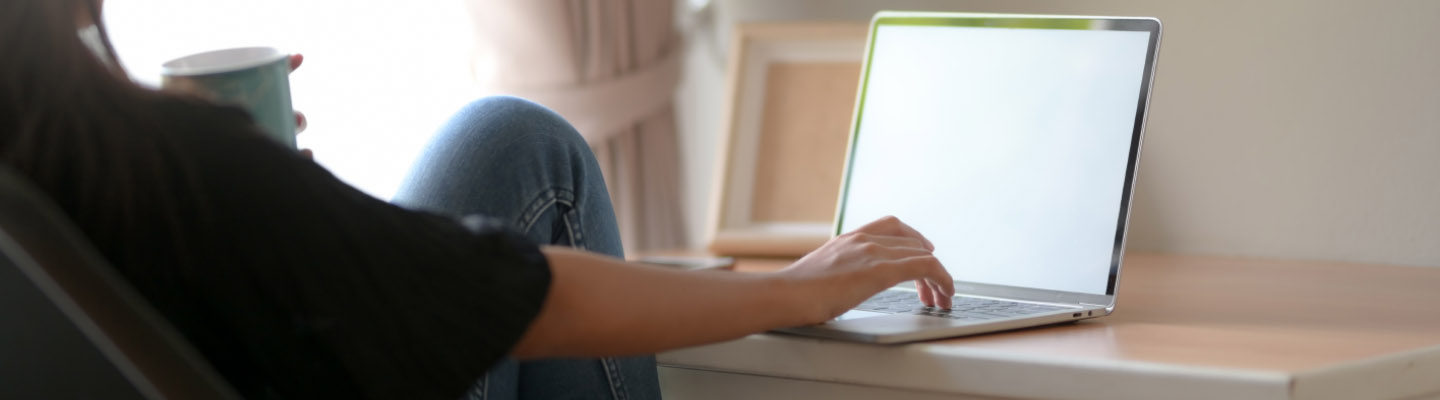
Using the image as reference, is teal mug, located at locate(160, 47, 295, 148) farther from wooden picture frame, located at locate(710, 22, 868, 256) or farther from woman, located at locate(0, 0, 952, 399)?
wooden picture frame, located at locate(710, 22, 868, 256)

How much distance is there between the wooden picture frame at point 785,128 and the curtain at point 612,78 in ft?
0.48

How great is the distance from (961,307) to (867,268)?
5.7 inches

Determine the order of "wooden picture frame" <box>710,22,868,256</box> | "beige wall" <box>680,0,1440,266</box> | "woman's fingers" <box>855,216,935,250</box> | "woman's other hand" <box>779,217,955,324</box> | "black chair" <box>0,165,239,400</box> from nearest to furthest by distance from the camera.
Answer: "black chair" <box>0,165,239,400</box>, "woman's other hand" <box>779,217,955,324</box>, "woman's fingers" <box>855,216,935,250</box>, "beige wall" <box>680,0,1440,266</box>, "wooden picture frame" <box>710,22,868,256</box>

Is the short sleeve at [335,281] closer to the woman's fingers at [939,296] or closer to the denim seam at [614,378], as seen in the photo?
the denim seam at [614,378]

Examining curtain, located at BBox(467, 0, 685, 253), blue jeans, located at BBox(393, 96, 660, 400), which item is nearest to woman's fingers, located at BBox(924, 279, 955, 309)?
blue jeans, located at BBox(393, 96, 660, 400)

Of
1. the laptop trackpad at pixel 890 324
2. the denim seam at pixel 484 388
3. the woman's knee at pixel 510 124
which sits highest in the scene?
the woman's knee at pixel 510 124

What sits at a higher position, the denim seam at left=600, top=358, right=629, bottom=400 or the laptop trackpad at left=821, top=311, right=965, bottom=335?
the laptop trackpad at left=821, top=311, right=965, bottom=335

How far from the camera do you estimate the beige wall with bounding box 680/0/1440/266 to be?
1.20 meters

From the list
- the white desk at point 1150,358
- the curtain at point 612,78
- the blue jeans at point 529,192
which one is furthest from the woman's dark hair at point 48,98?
the curtain at point 612,78

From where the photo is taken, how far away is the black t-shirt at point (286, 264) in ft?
1.86

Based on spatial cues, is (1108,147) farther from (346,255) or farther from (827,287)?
(346,255)

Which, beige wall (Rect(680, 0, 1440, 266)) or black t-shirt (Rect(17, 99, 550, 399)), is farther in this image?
beige wall (Rect(680, 0, 1440, 266))

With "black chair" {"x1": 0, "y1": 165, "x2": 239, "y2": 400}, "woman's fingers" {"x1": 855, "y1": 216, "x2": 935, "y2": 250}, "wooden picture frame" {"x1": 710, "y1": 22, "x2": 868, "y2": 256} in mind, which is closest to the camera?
"black chair" {"x1": 0, "y1": 165, "x2": 239, "y2": 400}

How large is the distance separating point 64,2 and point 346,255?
0.18 metres
